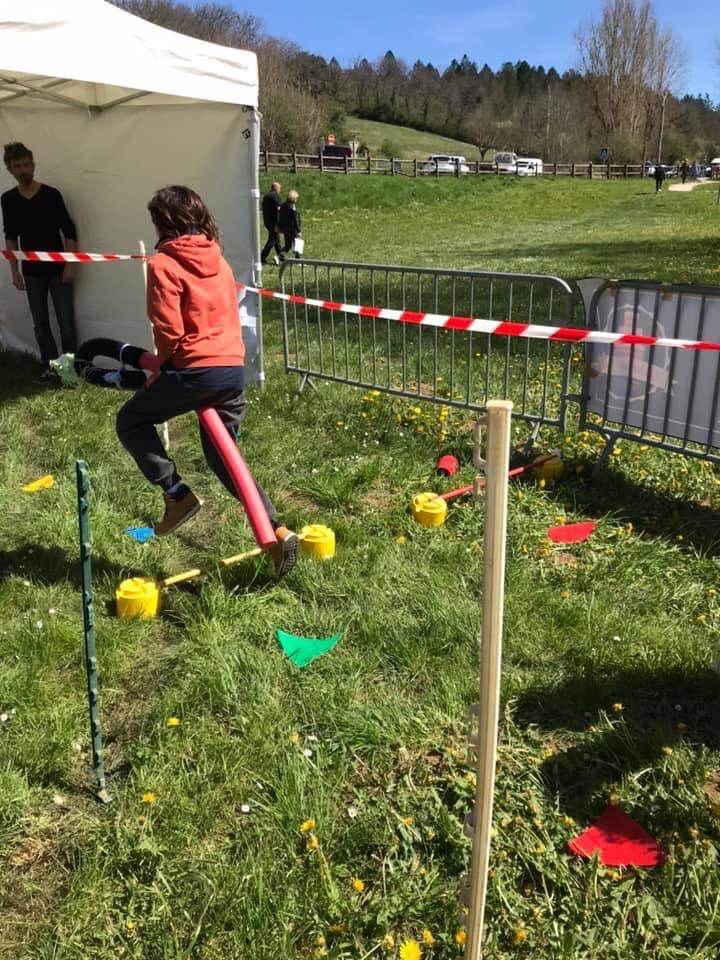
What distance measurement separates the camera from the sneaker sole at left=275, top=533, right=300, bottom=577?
3.69 meters

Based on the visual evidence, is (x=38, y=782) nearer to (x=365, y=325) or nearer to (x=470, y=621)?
(x=470, y=621)

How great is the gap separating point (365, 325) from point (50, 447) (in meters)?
4.56

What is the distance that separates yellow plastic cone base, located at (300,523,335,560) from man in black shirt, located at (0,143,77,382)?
4616mm

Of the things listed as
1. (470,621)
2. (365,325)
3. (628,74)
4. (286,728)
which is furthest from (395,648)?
(628,74)

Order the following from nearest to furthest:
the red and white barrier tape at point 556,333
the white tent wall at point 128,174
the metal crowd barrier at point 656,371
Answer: the red and white barrier tape at point 556,333 < the metal crowd barrier at point 656,371 < the white tent wall at point 128,174

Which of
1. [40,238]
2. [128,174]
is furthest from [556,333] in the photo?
[40,238]

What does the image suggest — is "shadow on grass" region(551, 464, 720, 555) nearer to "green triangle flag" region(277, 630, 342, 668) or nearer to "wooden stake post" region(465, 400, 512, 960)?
"green triangle flag" region(277, 630, 342, 668)

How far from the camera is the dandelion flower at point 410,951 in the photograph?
197cm

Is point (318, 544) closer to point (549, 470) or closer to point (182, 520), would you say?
point (182, 520)

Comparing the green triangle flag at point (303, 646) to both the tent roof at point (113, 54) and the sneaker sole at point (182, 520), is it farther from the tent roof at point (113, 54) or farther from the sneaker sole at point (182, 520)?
the tent roof at point (113, 54)

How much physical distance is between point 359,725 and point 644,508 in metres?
2.58

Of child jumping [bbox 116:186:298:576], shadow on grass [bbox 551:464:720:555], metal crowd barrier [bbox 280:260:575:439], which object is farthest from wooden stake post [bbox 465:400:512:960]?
metal crowd barrier [bbox 280:260:575:439]

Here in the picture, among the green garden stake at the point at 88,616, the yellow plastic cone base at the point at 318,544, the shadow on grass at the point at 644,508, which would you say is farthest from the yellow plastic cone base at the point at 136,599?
the shadow on grass at the point at 644,508

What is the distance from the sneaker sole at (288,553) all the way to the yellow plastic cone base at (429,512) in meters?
0.92
